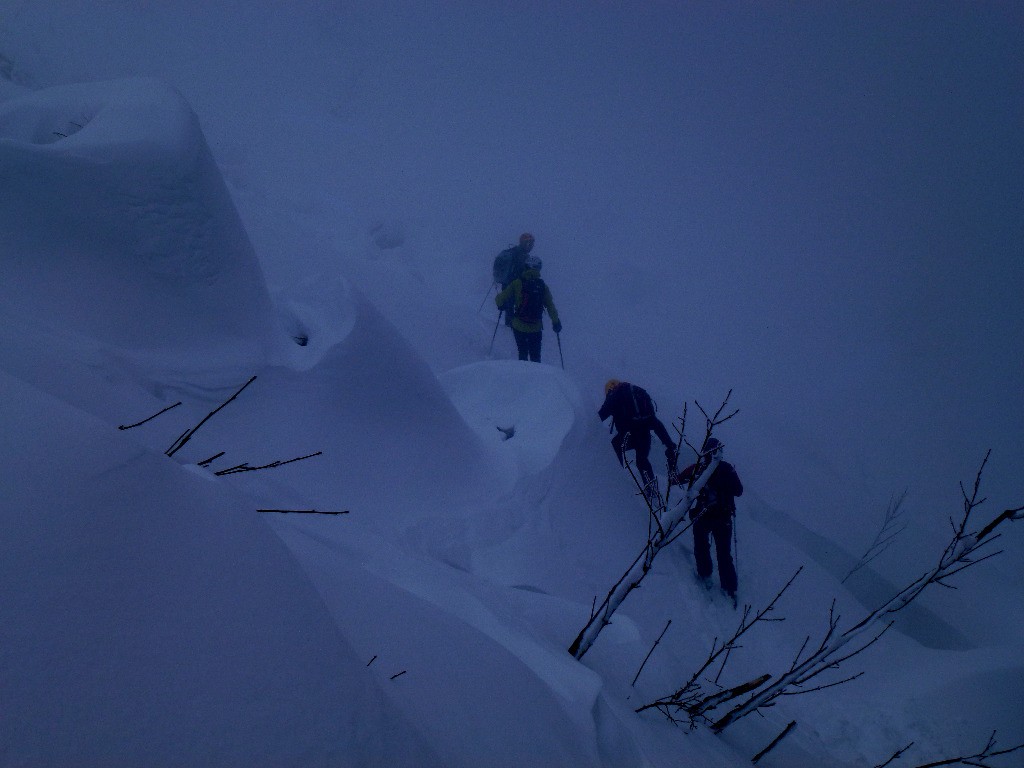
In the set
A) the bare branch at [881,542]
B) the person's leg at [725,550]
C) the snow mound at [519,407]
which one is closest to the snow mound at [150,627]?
the snow mound at [519,407]

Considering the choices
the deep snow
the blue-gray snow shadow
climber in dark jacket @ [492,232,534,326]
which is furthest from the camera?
climber in dark jacket @ [492,232,534,326]

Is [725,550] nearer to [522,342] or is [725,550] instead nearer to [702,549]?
[702,549]

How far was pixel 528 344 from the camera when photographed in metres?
7.94

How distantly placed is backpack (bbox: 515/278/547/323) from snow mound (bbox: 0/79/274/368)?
4.52 m

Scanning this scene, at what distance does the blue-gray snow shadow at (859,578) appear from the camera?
5.62 meters

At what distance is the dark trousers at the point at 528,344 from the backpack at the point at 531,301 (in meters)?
0.29

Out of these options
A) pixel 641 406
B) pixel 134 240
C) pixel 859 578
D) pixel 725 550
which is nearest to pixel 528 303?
pixel 641 406

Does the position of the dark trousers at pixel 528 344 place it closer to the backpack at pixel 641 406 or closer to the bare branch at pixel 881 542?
the backpack at pixel 641 406

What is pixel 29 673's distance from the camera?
2.65 feet

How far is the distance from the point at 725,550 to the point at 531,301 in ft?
15.5

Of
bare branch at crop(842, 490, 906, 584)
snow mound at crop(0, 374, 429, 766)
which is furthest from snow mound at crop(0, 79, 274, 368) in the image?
bare branch at crop(842, 490, 906, 584)

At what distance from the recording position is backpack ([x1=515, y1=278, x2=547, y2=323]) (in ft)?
25.1

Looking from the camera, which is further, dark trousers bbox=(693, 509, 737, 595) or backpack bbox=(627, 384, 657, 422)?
backpack bbox=(627, 384, 657, 422)

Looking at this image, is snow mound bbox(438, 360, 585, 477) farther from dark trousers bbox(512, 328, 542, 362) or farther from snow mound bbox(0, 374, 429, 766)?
snow mound bbox(0, 374, 429, 766)
